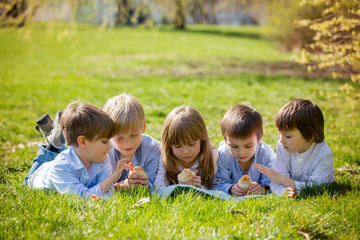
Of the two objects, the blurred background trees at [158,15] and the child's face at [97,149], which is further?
the blurred background trees at [158,15]

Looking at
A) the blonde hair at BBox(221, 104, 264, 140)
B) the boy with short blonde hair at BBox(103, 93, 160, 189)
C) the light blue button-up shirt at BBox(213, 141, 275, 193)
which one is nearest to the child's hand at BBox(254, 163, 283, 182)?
the blonde hair at BBox(221, 104, 264, 140)

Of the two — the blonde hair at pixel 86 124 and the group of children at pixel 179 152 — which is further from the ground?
the blonde hair at pixel 86 124

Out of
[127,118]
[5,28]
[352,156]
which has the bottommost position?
[352,156]

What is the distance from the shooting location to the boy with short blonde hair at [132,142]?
3764mm

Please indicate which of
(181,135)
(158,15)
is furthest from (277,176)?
(158,15)

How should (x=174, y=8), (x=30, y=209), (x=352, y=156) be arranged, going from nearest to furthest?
(x=30, y=209) < (x=352, y=156) < (x=174, y=8)

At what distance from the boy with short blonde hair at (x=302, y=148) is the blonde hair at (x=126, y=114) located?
1.31 m

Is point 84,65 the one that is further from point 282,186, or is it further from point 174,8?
point 282,186

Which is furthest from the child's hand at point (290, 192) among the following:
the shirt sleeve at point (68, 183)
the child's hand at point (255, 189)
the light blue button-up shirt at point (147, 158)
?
the shirt sleeve at point (68, 183)

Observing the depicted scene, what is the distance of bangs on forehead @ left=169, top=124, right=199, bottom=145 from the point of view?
3.71 m

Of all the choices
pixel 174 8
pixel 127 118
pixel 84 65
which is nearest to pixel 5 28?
pixel 174 8

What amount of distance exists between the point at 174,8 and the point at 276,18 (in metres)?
15.8

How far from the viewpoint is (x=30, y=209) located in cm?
297

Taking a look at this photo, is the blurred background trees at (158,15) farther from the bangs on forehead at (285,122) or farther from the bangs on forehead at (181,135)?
the bangs on forehead at (181,135)
